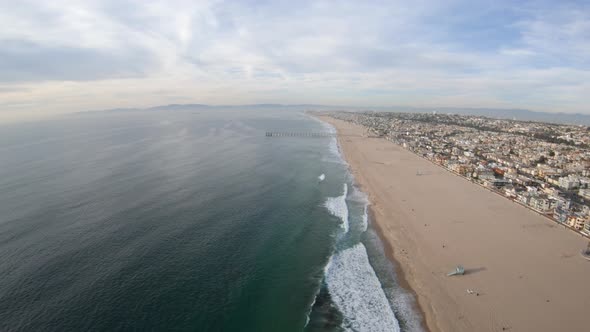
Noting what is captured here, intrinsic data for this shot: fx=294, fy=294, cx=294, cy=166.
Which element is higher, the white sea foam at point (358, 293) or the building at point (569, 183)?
the building at point (569, 183)

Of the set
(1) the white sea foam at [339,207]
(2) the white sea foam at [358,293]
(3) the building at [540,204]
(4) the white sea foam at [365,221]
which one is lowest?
(2) the white sea foam at [358,293]

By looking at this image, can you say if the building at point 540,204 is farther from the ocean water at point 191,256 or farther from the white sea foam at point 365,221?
the white sea foam at point 365,221

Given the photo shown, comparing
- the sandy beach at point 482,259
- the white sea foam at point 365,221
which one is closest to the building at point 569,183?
the sandy beach at point 482,259

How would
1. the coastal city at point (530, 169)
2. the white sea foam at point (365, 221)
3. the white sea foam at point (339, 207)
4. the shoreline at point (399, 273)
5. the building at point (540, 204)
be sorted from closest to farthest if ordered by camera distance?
the shoreline at point (399, 273) < the white sea foam at point (365, 221) < the white sea foam at point (339, 207) < the building at point (540, 204) < the coastal city at point (530, 169)

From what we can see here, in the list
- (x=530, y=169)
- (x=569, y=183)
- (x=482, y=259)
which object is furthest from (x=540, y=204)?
(x=530, y=169)

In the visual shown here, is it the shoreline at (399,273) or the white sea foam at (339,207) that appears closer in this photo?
the shoreline at (399,273)

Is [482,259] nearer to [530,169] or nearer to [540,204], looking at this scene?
[540,204]
